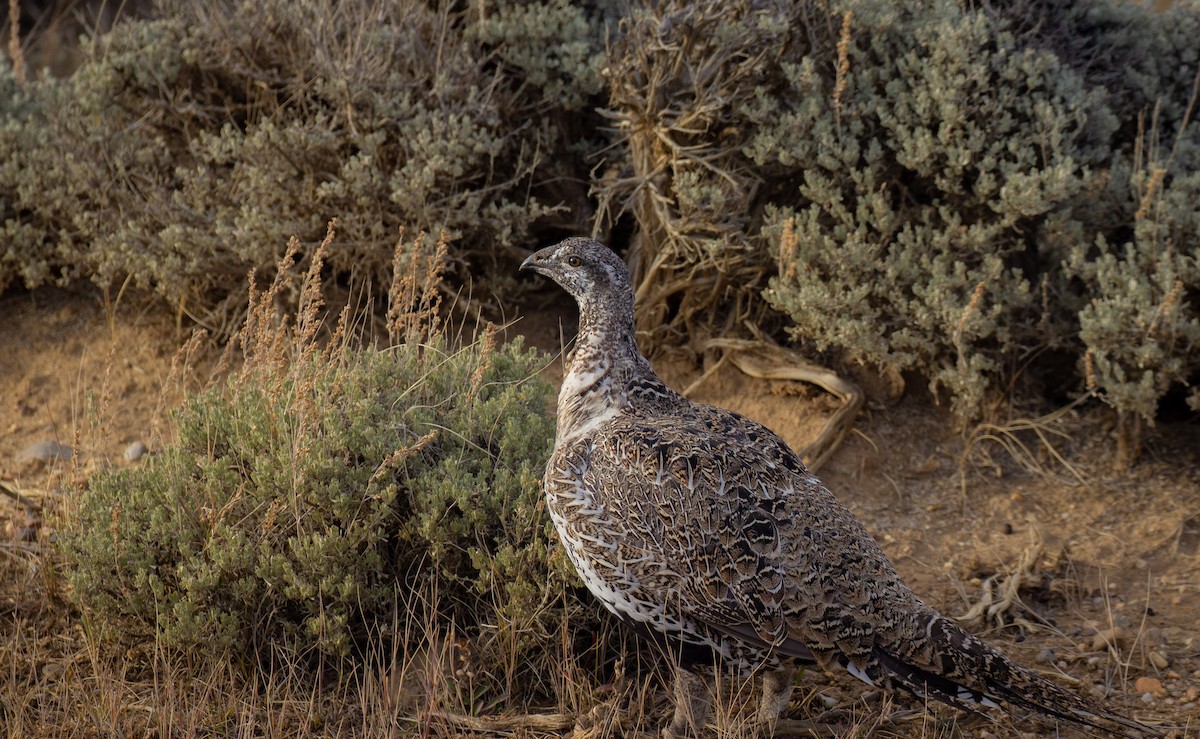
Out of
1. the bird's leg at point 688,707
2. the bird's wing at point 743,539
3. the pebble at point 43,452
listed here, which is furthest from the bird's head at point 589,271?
the pebble at point 43,452

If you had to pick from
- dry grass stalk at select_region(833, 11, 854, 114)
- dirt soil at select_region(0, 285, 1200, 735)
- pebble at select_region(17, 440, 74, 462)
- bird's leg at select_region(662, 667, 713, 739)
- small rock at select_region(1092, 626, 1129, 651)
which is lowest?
pebble at select_region(17, 440, 74, 462)

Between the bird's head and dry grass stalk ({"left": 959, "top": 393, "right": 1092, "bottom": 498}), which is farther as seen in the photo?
dry grass stalk ({"left": 959, "top": 393, "right": 1092, "bottom": 498})

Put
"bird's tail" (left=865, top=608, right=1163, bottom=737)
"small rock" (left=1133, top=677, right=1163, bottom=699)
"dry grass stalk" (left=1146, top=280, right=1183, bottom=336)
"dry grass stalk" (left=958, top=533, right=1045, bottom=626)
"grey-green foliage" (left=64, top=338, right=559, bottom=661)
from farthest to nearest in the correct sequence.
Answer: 1. "dry grass stalk" (left=1146, top=280, right=1183, bottom=336)
2. "dry grass stalk" (left=958, top=533, right=1045, bottom=626)
3. "small rock" (left=1133, top=677, right=1163, bottom=699)
4. "grey-green foliage" (left=64, top=338, right=559, bottom=661)
5. "bird's tail" (left=865, top=608, right=1163, bottom=737)

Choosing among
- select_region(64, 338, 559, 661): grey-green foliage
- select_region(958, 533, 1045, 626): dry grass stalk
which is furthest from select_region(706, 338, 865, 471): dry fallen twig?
select_region(64, 338, 559, 661): grey-green foliage

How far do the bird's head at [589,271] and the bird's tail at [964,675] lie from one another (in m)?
1.47

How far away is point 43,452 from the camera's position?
5602 mm

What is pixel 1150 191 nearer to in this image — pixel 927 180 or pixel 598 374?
pixel 927 180

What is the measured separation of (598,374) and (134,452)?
270 centimetres

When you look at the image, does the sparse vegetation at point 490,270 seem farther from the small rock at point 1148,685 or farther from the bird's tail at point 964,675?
the bird's tail at point 964,675

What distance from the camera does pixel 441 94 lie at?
5.79 meters

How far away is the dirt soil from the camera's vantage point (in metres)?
4.36

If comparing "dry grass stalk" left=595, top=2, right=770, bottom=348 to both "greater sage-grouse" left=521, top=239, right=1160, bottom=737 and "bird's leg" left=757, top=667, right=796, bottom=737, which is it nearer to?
"greater sage-grouse" left=521, top=239, right=1160, bottom=737

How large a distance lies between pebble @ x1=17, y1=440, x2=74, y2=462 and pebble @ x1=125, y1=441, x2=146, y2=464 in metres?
0.31

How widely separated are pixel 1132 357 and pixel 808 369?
1457mm
